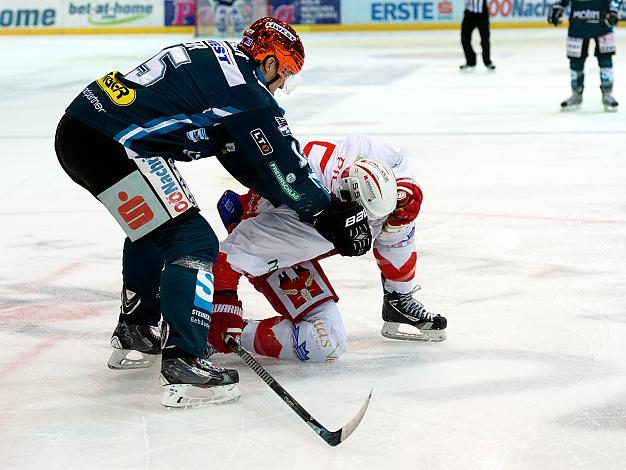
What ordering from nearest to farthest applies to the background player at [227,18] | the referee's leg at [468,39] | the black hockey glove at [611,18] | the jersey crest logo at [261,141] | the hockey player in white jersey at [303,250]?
the jersey crest logo at [261,141], the hockey player in white jersey at [303,250], the black hockey glove at [611,18], the referee's leg at [468,39], the background player at [227,18]

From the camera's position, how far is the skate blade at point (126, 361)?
2.81 m

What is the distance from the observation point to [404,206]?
2.88 meters

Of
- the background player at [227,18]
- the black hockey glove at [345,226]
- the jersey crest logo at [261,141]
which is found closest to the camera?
Result: the jersey crest logo at [261,141]

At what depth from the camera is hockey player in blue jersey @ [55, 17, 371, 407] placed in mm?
2486

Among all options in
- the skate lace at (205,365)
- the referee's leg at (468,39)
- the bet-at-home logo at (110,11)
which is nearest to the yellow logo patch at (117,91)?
the skate lace at (205,365)

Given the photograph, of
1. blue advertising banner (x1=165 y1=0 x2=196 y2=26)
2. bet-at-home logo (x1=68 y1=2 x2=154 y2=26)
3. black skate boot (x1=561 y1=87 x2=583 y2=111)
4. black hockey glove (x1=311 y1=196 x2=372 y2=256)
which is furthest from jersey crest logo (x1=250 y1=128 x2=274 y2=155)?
bet-at-home logo (x1=68 y1=2 x2=154 y2=26)

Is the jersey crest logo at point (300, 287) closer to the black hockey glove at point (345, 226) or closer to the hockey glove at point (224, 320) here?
the hockey glove at point (224, 320)

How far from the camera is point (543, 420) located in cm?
243

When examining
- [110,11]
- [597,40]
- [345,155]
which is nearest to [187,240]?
[345,155]

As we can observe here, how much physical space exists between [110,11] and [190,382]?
16200 millimetres

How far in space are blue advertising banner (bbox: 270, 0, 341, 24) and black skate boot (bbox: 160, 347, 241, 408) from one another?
1556cm

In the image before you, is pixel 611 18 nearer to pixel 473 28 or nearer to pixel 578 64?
pixel 578 64

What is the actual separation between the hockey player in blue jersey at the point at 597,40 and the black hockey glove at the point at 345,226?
5.73m

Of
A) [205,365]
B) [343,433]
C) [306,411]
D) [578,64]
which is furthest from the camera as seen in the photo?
[578,64]
